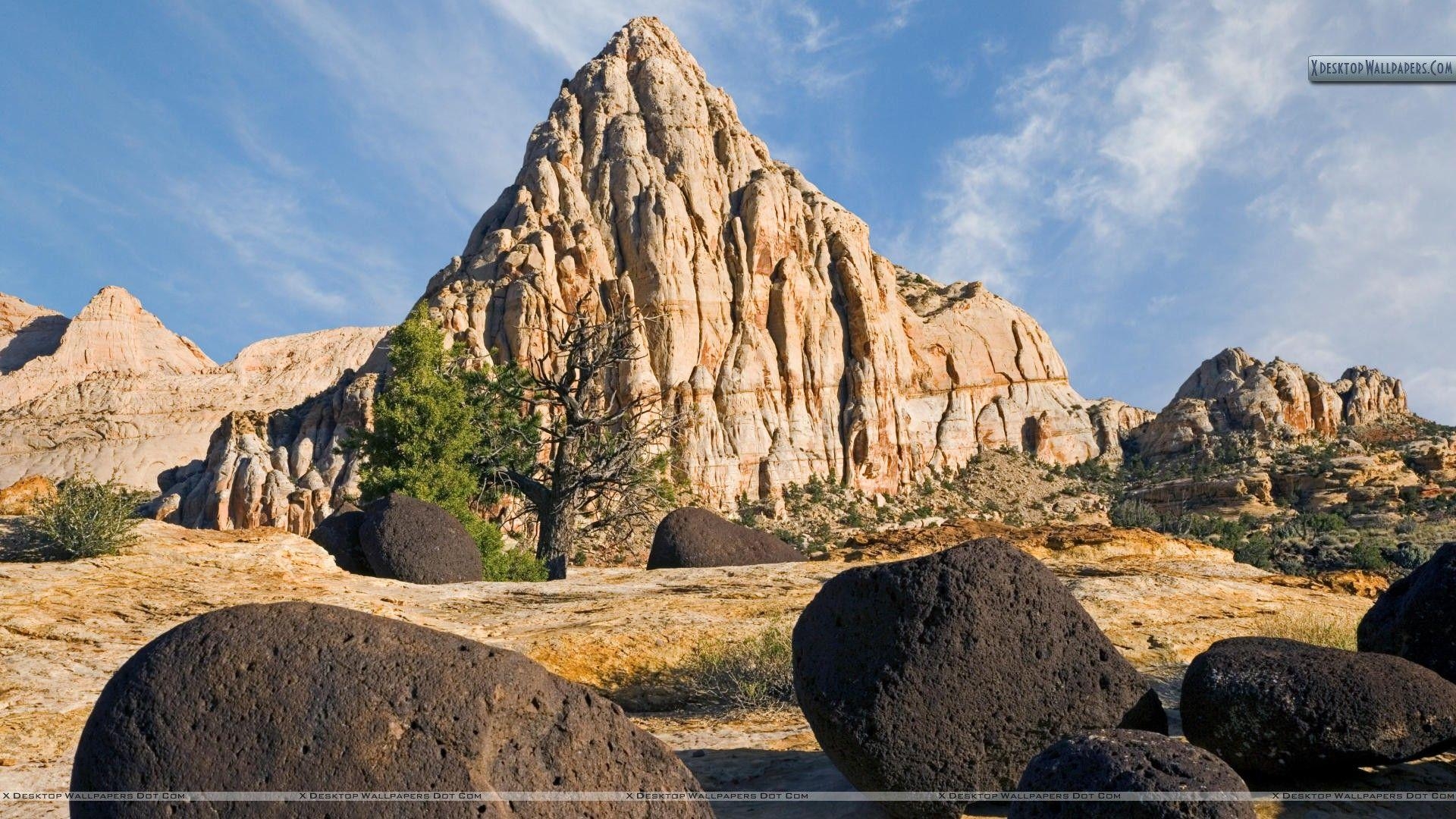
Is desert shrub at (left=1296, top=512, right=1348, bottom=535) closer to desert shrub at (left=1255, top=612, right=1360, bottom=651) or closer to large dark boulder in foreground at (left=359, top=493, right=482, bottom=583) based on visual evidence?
desert shrub at (left=1255, top=612, right=1360, bottom=651)

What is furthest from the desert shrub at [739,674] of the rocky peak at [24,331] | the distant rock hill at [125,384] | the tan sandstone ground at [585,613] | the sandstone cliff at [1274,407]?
the rocky peak at [24,331]

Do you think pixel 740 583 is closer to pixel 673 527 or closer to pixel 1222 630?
pixel 673 527

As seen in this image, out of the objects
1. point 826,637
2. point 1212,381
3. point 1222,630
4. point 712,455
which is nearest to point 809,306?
point 712,455

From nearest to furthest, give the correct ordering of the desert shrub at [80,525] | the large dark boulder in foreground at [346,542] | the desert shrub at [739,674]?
1. the desert shrub at [739,674]
2. the desert shrub at [80,525]
3. the large dark boulder in foreground at [346,542]

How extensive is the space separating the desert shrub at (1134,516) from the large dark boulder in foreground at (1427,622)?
4961 centimetres

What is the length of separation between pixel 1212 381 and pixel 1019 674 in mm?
94142

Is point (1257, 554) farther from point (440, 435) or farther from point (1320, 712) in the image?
point (1320, 712)

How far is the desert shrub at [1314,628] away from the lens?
10.9 metres

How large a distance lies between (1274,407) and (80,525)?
3322 inches

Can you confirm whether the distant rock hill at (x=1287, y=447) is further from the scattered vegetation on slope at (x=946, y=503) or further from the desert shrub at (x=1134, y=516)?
the scattered vegetation on slope at (x=946, y=503)

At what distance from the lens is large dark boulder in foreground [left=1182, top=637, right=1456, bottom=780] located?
6375 mm

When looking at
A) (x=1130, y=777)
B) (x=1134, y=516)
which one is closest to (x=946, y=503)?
(x=1134, y=516)

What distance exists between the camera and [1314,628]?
37.1 ft

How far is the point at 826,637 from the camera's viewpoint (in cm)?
680
